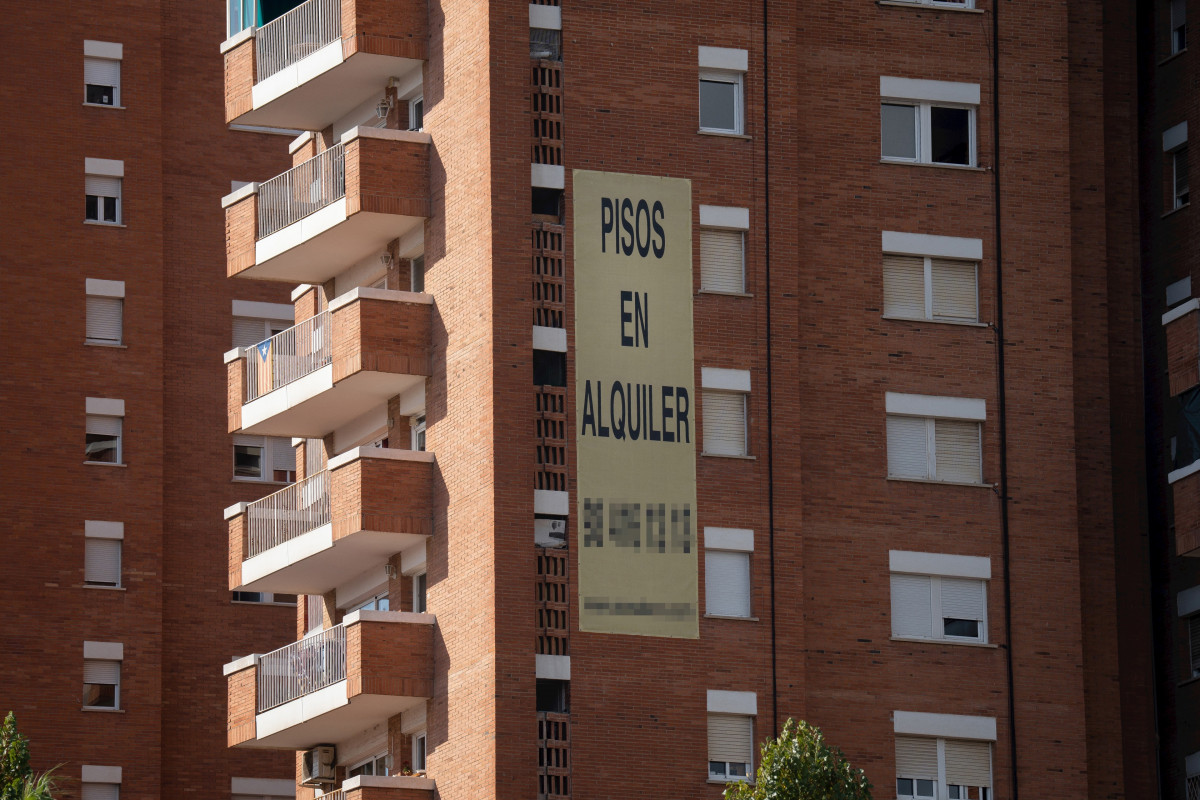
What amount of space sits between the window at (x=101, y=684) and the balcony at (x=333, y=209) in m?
11.7

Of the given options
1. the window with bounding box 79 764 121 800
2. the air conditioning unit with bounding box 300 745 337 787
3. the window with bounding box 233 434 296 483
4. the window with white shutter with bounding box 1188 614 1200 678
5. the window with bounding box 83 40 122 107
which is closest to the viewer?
the window with white shutter with bounding box 1188 614 1200 678

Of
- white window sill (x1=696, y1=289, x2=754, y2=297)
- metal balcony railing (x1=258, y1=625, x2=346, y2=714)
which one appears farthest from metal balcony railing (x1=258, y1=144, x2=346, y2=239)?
metal balcony railing (x1=258, y1=625, x2=346, y2=714)

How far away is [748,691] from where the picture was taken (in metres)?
54.4

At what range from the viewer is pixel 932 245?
2291 inches

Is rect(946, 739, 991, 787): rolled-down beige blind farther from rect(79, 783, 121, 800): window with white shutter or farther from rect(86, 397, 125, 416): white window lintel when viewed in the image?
rect(86, 397, 125, 416): white window lintel

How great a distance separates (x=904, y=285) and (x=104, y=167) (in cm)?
2201

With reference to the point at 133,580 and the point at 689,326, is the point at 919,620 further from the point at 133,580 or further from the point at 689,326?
the point at 133,580

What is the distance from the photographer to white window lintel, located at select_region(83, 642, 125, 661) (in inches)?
2685

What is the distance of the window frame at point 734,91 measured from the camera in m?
57.1

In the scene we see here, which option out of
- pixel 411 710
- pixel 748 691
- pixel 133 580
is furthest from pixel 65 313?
pixel 748 691

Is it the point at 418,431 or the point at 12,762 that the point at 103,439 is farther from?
the point at 12,762

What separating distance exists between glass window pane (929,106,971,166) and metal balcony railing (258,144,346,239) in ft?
Result: 37.8

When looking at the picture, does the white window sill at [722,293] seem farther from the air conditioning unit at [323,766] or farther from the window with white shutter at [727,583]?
the air conditioning unit at [323,766]

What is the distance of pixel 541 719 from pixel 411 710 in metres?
3.73
